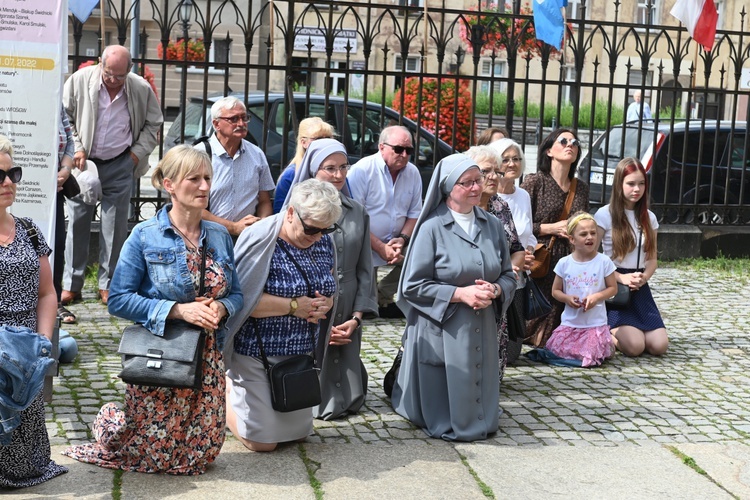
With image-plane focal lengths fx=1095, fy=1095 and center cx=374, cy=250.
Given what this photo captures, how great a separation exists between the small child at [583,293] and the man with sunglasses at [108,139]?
3614mm

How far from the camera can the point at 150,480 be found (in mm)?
5152

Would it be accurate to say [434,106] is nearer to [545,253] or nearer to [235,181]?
[545,253]

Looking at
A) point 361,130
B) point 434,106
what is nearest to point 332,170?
point 361,130

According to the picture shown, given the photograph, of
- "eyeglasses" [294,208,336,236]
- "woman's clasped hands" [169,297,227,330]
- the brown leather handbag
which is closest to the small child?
the brown leather handbag

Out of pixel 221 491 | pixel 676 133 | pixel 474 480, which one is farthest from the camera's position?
pixel 676 133

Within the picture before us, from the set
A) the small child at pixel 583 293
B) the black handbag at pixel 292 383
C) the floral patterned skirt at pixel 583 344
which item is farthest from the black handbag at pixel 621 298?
the black handbag at pixel 292 383

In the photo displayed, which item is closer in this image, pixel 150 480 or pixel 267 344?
pixel 150 480

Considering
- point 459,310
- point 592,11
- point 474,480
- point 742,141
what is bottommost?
point 474,480

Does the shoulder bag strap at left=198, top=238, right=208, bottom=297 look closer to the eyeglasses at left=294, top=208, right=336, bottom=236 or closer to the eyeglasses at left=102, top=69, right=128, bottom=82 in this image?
the eyeglasses at left=294, top=208, right=336, bottom=236

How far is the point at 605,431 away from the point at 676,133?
776 centimetres

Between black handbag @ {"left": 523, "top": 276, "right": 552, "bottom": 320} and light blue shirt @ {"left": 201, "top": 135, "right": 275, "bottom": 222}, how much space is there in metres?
2.10

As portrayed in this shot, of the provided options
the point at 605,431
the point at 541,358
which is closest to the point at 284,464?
the point at 605,431

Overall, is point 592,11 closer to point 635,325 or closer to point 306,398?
point 635,325

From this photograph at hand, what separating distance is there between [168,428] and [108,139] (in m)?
4.38
